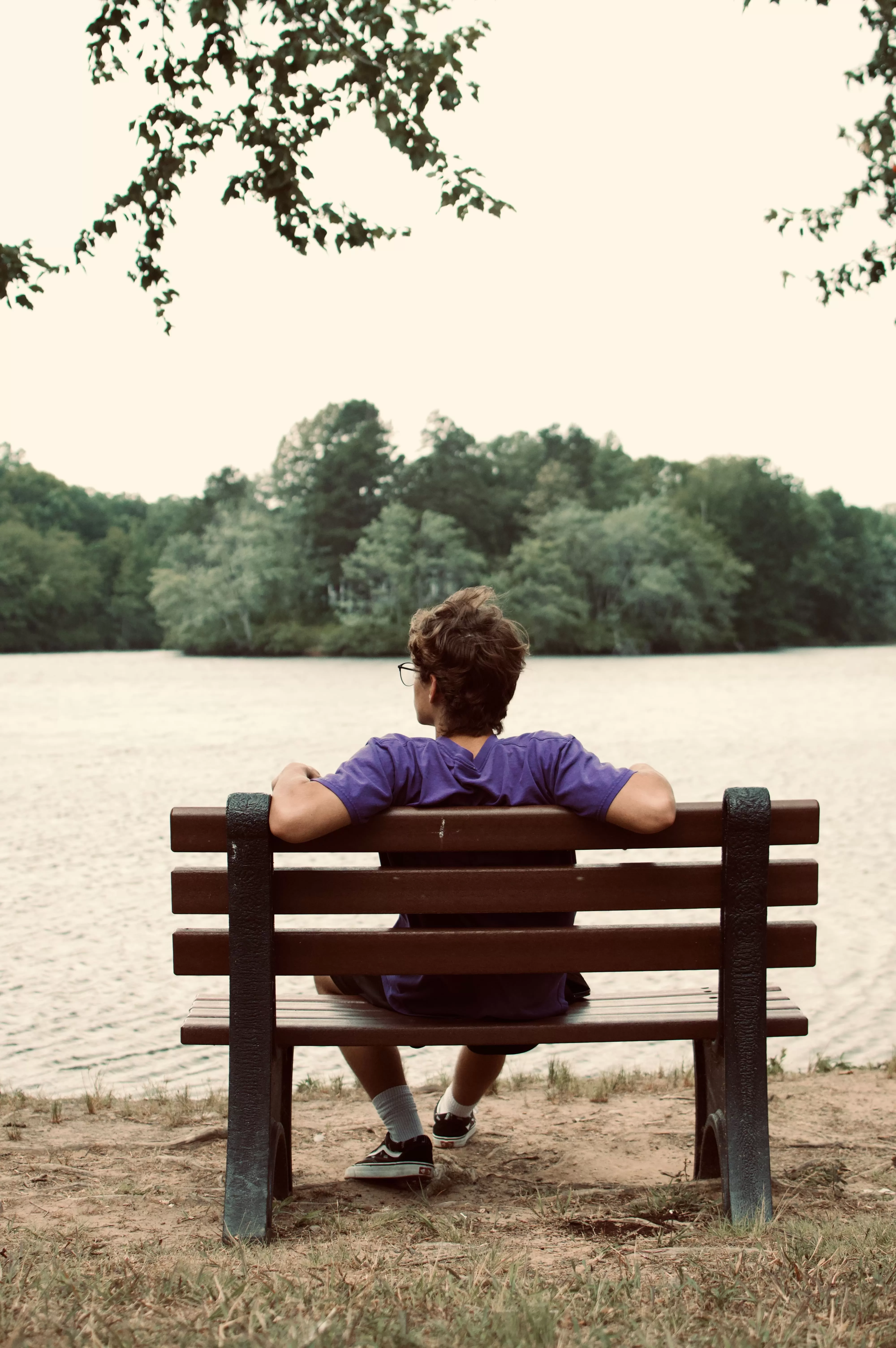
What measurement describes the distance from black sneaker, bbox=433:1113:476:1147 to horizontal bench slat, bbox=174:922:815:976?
3.02ft

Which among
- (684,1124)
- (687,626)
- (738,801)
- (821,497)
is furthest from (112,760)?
(821,497)

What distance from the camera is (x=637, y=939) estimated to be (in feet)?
9.67

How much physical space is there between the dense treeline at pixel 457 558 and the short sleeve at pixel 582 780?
7010 centimetres

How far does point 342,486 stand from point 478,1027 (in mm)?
81277

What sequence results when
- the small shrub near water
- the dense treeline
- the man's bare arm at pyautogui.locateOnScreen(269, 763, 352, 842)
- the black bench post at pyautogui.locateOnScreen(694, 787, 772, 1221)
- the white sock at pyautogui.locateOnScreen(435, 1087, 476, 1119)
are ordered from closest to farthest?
1. the man's bare arm at pyautogui.locateOnScreen(269, 763, 352, 842)
2. the black bench post at pyautogui.locateOnScreen(694, 787, 772, 1221)
3. the white sock at pyautogui.locateOnScreen(435, 1087, 476, 1119)
4. the small shrub near water
5. the dense treeline

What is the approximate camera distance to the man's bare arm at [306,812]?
2789 millimetres

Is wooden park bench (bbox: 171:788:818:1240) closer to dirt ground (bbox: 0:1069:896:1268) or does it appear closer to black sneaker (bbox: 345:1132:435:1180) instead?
dirt ground (bbox: 0:1069:896:1268)

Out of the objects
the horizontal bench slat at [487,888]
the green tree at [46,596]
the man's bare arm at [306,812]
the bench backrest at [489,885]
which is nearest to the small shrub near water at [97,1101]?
the bench backrest at [489,885]

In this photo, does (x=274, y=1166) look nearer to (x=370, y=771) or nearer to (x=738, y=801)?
(x=370, y=771)

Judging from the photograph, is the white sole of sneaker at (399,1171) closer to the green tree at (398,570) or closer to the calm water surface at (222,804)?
the calm water surface at (222,804)

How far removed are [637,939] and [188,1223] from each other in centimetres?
119

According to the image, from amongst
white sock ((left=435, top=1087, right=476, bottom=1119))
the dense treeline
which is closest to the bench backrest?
white sock ((left=435, top=1087, right=476, bottom=1119))

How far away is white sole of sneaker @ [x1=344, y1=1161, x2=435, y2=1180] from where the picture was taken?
3.30m

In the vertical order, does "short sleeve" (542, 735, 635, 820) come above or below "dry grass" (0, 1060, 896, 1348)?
above
